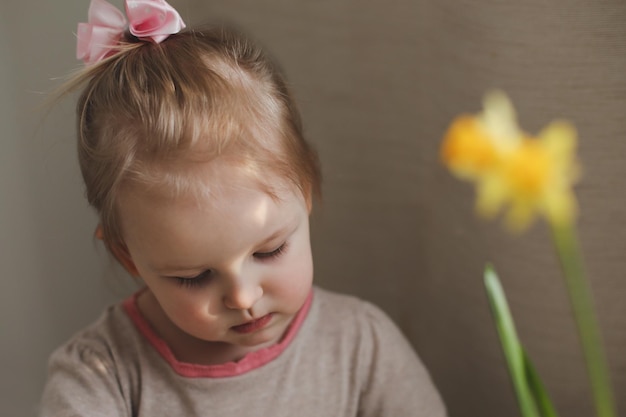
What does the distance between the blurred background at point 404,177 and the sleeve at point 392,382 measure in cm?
9

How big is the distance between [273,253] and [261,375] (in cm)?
17

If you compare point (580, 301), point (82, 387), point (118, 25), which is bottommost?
point (82, 387)

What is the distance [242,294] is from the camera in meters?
0.81

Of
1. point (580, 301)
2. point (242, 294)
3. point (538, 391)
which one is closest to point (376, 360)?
point (242, 294)

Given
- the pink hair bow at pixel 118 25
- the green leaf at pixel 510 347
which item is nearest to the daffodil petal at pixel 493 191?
the green leaf at pixel 510 347

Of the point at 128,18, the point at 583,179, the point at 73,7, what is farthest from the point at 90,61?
the point at 583,179

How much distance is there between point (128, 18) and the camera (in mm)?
879

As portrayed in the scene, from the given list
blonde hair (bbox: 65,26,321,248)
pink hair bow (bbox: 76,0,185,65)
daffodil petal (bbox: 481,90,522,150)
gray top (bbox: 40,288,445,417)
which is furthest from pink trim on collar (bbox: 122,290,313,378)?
daffodil petal (bbox: 481,90,522,150)

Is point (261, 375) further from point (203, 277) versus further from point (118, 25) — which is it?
point (118, 25)

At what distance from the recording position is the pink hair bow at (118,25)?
0.87 m

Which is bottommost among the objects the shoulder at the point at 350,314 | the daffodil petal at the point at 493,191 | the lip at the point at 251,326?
the shoulder at the point at 350,314

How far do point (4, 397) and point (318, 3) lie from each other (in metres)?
0.72

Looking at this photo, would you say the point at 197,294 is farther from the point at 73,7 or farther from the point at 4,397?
the point at 4,397

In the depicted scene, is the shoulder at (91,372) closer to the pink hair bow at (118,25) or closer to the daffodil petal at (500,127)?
the pink hair bow at (118,25)
